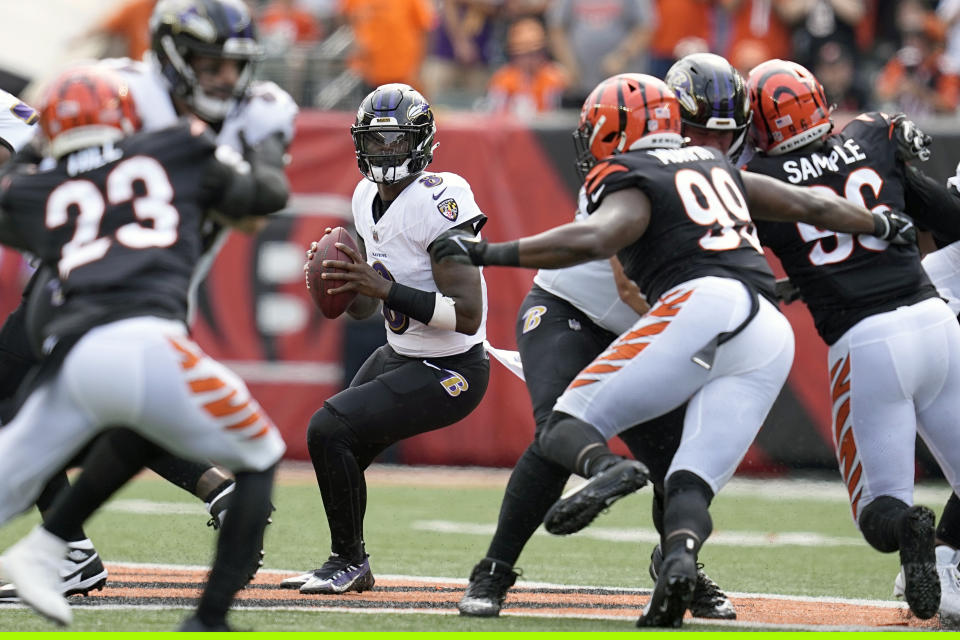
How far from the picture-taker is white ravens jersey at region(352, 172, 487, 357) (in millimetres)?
5402

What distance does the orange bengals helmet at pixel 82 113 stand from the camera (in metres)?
3.86

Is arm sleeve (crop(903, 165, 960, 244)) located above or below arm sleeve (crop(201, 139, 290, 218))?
below

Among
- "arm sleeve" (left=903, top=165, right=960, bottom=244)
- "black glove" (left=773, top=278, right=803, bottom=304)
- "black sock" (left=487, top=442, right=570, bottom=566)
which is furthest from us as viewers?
"black glove" (left=773, top=278, right=803, bottom=304)

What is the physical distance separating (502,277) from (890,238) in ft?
16.4

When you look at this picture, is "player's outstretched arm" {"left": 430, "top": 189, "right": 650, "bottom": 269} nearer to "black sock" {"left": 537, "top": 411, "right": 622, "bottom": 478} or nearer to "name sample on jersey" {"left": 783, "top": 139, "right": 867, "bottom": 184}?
"black sock" {"left": 537, "top": 411, "right": 622, "bottom": 478}

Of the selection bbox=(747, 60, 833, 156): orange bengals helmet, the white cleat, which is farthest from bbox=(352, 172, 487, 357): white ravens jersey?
the white cleat

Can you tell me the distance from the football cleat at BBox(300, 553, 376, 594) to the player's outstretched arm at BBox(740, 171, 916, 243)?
1.96m

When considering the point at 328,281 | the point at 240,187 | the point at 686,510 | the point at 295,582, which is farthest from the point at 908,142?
the point at 295,582

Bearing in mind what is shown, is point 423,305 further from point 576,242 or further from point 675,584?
point 675,584

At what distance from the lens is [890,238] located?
16.5ft

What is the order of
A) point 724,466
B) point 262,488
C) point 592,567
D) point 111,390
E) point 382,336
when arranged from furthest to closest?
point 382,336, point 592,567, point 724,466, point 262,488, point 111,390

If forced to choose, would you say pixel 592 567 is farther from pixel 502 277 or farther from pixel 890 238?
pixel 502 277

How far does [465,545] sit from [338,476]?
174 centimetres

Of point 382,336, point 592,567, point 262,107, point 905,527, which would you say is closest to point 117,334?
point 262,107
